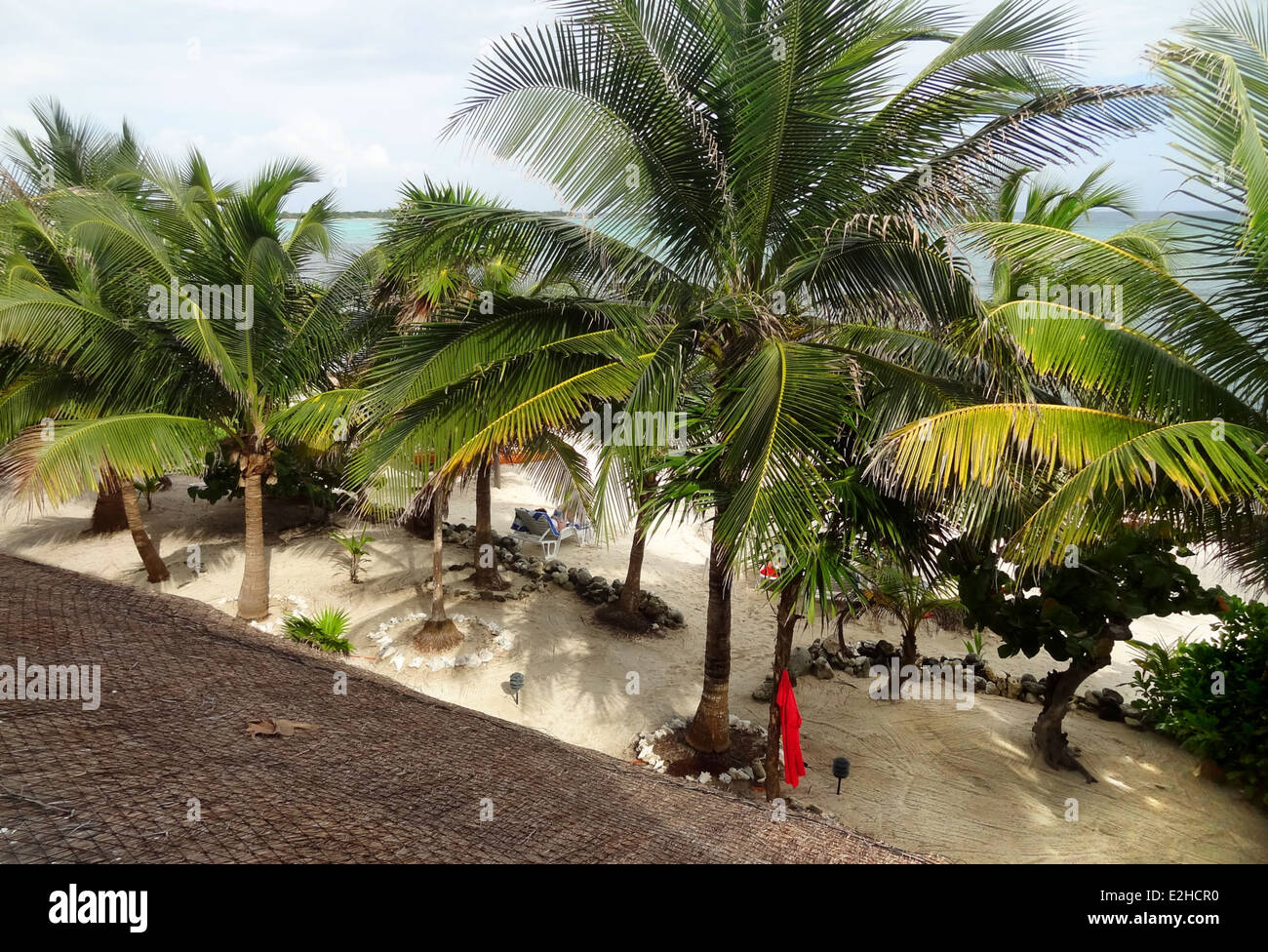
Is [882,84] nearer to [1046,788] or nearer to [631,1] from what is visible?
[631,1]

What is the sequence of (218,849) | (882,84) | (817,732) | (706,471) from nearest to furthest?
(218,849), (882,84), (706,471), (817,732)

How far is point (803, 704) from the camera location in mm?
10797

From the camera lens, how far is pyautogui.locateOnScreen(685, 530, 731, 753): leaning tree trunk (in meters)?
8.52

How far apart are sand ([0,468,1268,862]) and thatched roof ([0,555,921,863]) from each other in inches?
182

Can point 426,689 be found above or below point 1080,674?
below

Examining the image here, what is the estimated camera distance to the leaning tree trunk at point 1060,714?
28.7ft

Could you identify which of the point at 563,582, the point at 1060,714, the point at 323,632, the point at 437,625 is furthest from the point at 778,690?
the point at 563,582

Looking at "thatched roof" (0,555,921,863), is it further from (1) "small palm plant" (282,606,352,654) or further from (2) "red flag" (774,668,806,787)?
(1) "small palm plant" (282,606,352,654)

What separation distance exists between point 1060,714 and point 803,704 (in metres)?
3.09

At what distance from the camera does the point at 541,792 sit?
13.8ft

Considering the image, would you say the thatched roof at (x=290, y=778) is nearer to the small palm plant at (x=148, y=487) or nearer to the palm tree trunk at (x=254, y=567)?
the palm tree trunk at (x=254, y=567)
